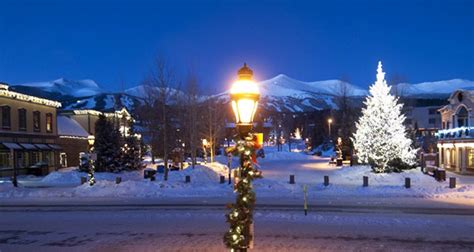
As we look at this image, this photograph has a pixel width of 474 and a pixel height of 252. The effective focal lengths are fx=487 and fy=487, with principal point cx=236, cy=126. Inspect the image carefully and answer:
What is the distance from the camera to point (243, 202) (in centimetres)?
746

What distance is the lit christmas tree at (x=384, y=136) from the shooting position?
35281 mm

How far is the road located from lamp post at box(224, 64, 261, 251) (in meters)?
5.09

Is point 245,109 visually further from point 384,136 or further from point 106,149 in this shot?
point 106,149

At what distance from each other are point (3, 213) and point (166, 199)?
7.86 metres

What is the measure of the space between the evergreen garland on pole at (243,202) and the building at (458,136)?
1581 inches

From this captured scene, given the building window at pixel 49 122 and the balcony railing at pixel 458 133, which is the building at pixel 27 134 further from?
the balcony railing at pixel 458 133

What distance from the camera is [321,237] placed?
13.8 metres

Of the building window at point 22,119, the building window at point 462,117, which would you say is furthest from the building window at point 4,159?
the building window at point 462,117

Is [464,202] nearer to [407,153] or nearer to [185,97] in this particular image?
[407,153]

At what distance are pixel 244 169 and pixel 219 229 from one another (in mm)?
8265

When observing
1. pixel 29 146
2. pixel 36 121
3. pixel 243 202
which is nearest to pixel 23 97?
pixel 36 121

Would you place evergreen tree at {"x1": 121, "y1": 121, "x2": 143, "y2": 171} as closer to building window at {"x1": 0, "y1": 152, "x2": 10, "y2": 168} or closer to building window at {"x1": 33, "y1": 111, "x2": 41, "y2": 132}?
building window at {"x1": 33, "y1": 111, "x2": 41, "y2": 132}

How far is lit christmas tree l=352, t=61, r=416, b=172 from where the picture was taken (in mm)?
35281

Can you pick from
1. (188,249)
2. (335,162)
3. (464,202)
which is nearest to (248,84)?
(188,249)
